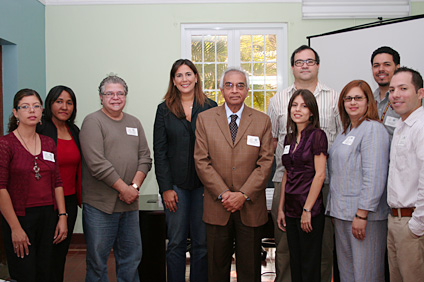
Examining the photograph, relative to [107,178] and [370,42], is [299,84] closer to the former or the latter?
[107,178]

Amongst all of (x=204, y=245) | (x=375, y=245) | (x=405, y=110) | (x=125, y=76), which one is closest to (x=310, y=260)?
(x=375, y=245)


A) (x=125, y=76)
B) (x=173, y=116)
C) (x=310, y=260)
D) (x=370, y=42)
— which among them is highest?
(x=370, y=42)

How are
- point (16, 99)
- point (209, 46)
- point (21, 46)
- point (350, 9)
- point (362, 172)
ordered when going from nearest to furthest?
point (362, 172)
point (16, 99)
point (21, 46)
point (350, 9)
point (209, 46)

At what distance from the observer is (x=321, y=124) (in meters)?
2.85

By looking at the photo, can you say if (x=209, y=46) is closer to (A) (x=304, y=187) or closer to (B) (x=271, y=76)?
(B) (x=271, y=76)

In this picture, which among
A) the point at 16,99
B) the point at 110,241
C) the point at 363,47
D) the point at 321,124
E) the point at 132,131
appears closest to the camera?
the point at 16,99

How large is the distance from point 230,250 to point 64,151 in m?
1.36

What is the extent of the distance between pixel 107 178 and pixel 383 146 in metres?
1.80

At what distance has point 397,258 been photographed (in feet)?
7.08

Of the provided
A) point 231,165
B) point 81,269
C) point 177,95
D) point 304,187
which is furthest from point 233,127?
point 81,269

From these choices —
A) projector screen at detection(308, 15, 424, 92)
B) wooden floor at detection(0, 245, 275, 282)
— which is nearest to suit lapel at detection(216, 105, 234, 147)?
wooden floor at detection(0, 245, 275, 282)

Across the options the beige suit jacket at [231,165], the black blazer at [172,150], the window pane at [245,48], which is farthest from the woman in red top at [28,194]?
the window pane at [245,48]

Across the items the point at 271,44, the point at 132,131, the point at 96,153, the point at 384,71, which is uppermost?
the point at 271,44

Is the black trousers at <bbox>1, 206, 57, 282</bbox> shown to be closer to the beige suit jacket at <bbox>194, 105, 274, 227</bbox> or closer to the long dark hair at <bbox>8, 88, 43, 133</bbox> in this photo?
the long dark hair at <bbox>8, 88, 43, 133</bbox>
